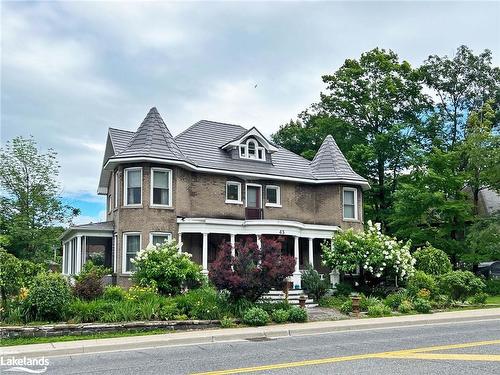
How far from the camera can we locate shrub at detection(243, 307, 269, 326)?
56.7 ft

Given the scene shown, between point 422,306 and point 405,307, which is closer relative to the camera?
point 422,306

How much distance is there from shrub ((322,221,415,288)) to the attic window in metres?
6.69

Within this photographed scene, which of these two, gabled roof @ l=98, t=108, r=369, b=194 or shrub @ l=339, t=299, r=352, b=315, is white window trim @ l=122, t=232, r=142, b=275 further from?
shrub @ l=339, t=299, r=352, b=315

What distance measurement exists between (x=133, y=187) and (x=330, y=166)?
11809 millimetres

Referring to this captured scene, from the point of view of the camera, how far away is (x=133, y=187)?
83.1 feet

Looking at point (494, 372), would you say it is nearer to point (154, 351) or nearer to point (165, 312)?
point (154, 351)

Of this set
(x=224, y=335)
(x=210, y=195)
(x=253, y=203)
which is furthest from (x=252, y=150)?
(x=224, y=335)

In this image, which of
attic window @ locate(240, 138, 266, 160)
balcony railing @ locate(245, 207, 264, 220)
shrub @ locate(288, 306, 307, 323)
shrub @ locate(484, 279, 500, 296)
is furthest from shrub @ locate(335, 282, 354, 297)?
shrub @ locate(484, 279, 500, 296)

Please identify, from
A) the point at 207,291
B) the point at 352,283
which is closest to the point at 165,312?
the point at 207,291

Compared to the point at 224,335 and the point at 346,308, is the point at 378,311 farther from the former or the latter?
the point at 224,335

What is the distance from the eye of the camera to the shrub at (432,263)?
26.8 meters

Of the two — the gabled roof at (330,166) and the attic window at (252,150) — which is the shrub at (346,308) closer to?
the gabled roof at (330,166)

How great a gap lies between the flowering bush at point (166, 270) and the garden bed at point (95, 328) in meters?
4.33

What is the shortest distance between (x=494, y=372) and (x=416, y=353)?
7.81ft
